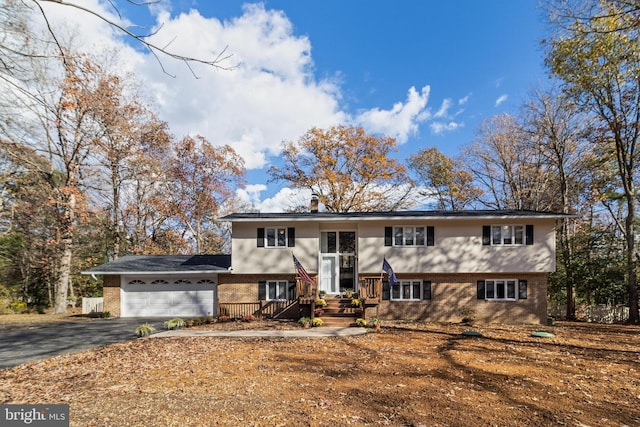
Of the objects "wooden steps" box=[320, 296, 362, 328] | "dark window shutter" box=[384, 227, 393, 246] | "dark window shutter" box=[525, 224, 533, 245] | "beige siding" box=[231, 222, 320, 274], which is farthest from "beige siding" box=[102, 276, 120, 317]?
"dark window shutter" box=[525, 224, 533, 245]

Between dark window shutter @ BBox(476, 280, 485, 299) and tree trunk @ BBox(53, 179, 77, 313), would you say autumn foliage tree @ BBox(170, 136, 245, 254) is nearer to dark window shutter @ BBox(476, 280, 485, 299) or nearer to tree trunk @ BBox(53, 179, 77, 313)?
tree trunk @ BBox(53, 179, 77, 313)

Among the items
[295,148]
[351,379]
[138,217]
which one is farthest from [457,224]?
[138,217]

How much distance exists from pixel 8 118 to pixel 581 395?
584 inches

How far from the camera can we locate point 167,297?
19.0 meters

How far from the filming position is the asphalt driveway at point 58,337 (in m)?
10.00

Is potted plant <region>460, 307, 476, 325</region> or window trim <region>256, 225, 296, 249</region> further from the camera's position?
window trim <region>256, 225, 296, 249</region>

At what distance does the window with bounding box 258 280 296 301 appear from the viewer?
1758 centimetres

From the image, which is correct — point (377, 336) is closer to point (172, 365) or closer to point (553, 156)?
point (172, 365)

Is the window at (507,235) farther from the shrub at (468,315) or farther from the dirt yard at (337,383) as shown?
the dirt yard at (337,383)

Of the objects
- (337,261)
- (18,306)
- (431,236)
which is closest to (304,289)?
(337,261)

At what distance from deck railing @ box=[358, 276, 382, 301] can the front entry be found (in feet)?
5.73

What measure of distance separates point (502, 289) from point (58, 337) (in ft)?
63.4

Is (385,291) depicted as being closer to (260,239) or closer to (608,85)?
(260,239)

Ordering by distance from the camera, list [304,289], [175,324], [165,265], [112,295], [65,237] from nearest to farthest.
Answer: [175,324]
[304,289]
[112,295]
[165,265]
[65,237]
